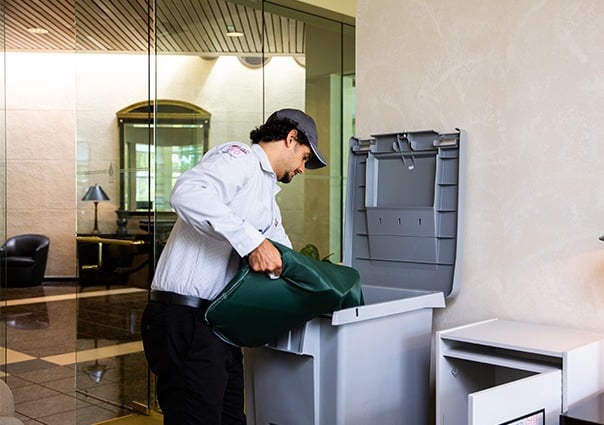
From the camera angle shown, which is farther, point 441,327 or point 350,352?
point 441,327

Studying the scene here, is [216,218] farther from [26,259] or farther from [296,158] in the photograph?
[26,259]

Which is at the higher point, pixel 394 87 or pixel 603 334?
pixel 394 87

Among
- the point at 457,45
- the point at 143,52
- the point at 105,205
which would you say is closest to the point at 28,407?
the point at 105,205

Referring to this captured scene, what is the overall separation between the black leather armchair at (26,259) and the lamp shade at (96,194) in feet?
20.6

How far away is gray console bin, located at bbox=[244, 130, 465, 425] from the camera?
2332 mm

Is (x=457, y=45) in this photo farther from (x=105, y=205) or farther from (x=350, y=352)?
(x=105, y=205)

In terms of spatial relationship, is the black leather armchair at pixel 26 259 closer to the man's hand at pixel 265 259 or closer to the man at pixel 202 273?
the man at pixel 202 273

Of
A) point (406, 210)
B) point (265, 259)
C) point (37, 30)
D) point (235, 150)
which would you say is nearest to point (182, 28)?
point (406, 210)

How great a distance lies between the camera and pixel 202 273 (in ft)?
7.25

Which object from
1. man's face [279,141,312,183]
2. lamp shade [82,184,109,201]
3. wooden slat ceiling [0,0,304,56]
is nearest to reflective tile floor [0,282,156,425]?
lamp shade [82,184,109,201]

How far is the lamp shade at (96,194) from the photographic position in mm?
4591

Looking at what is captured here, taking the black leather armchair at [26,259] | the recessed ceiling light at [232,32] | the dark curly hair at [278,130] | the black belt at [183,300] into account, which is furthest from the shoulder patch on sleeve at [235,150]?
the black leather armchair at [26,259]

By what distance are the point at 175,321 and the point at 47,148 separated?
9340 mm

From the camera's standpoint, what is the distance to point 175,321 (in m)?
2.19
